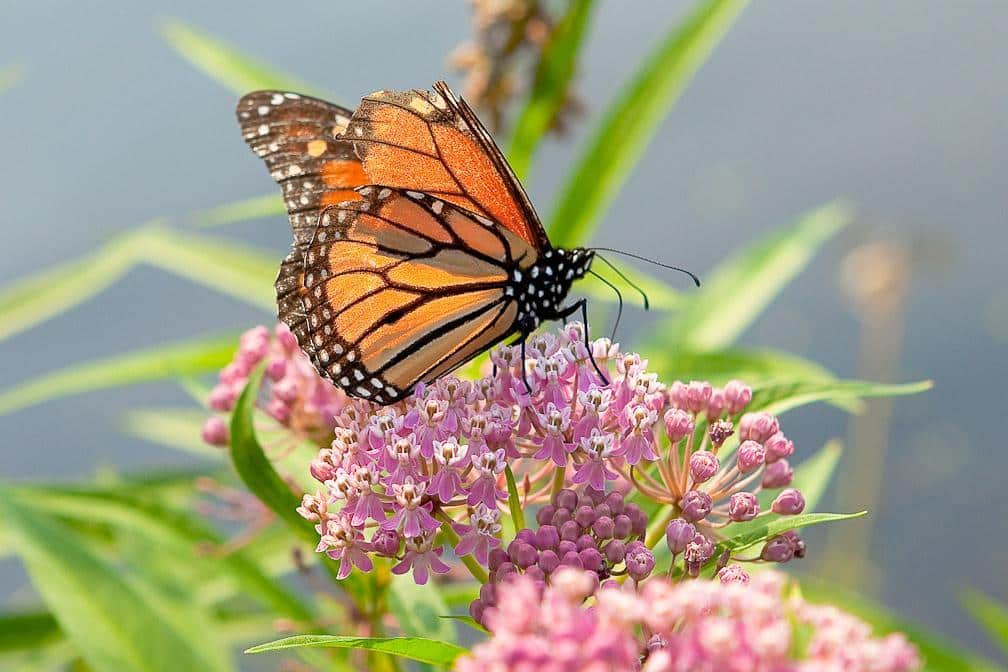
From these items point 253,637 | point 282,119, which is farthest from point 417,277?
point 253,637

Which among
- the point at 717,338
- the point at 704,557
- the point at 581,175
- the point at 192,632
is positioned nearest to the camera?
the point at 704,557

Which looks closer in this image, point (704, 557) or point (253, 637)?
point (704, 557)

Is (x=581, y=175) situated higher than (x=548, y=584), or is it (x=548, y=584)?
(x=581, y=175)

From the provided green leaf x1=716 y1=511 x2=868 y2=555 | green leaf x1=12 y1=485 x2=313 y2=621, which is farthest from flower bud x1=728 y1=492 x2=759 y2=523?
green leaf x1=12 y1=485 x2=313 y2=621

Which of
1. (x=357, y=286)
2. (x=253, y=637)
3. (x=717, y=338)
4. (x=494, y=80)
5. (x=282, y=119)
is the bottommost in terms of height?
(x=253, y=637)

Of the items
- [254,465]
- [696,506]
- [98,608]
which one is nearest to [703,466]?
[696,506]

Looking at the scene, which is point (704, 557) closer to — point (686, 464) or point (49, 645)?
point (686, 464)

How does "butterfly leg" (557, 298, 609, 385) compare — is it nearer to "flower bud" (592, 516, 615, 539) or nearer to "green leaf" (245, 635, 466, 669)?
"flower bud" (592, 516, 615, 539)
